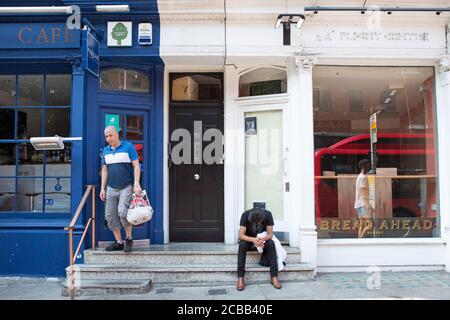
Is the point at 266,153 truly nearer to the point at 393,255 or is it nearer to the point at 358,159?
the point at 358,159

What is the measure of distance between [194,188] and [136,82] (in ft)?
6.86

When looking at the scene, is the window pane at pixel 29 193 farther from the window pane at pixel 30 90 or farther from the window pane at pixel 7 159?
the window pane at pixel 30 90

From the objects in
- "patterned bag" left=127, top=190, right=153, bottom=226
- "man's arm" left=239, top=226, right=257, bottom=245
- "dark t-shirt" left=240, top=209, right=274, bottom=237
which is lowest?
"man's arm" left=239, top=226, right=257, bottom=245

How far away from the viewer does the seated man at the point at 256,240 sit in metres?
5.62

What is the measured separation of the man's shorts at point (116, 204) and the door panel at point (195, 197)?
3.91 feet

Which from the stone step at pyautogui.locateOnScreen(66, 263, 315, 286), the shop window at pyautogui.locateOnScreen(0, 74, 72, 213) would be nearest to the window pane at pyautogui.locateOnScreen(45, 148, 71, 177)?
the shop window at pyautogui.locateOnScreen(0, 74, 72, 213)

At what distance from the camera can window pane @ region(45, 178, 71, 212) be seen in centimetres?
→ 662

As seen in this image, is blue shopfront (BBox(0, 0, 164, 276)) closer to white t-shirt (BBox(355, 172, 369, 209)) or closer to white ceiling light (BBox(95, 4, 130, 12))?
white ceiling light (BBox(95, 4, 130, 12))

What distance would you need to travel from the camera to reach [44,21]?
638 centimetres

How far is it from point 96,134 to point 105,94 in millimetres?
679

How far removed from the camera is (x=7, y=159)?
670 cm

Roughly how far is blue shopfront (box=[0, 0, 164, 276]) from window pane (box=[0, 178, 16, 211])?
0.05 ft

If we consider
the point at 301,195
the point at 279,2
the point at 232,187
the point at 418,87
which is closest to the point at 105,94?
the point at 232,187

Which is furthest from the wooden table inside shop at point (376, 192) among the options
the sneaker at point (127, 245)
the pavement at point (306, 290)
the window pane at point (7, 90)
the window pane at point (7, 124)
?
the window pane at point (7, 90)
